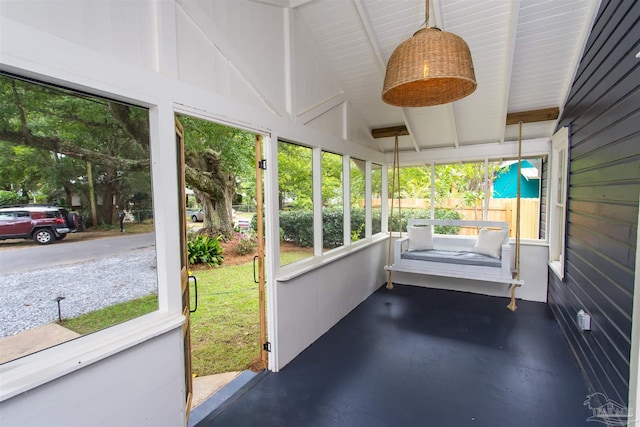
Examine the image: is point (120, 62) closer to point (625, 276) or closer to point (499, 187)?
point (625, 276)

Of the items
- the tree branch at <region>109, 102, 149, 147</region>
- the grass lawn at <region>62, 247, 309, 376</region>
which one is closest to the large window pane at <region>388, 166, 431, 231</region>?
the grass lawn at <region>62, 247, 309, 376</region>

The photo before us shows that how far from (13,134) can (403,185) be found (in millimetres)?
5325

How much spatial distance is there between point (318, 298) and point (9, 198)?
8.44 ft

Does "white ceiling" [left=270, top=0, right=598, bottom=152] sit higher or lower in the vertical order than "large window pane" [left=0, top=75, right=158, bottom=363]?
higher

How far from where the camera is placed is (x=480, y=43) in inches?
115

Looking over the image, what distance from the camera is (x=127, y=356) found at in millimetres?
1539

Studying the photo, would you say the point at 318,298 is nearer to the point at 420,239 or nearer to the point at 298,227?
the point at 298,227

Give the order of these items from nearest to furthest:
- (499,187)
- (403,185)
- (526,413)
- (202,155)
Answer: (526,413), (499,187), (403,185), (202,155)

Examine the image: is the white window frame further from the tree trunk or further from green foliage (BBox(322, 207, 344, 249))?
the tree trunk

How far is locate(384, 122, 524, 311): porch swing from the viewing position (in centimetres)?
398

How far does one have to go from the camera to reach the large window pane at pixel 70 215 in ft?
4.10

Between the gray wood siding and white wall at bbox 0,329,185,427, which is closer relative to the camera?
white wall at bbox 0,329,185,427

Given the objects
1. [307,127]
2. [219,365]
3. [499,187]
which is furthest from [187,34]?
[499,187]

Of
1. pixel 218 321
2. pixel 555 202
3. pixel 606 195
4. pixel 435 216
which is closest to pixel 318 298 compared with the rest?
pixel 218 321
